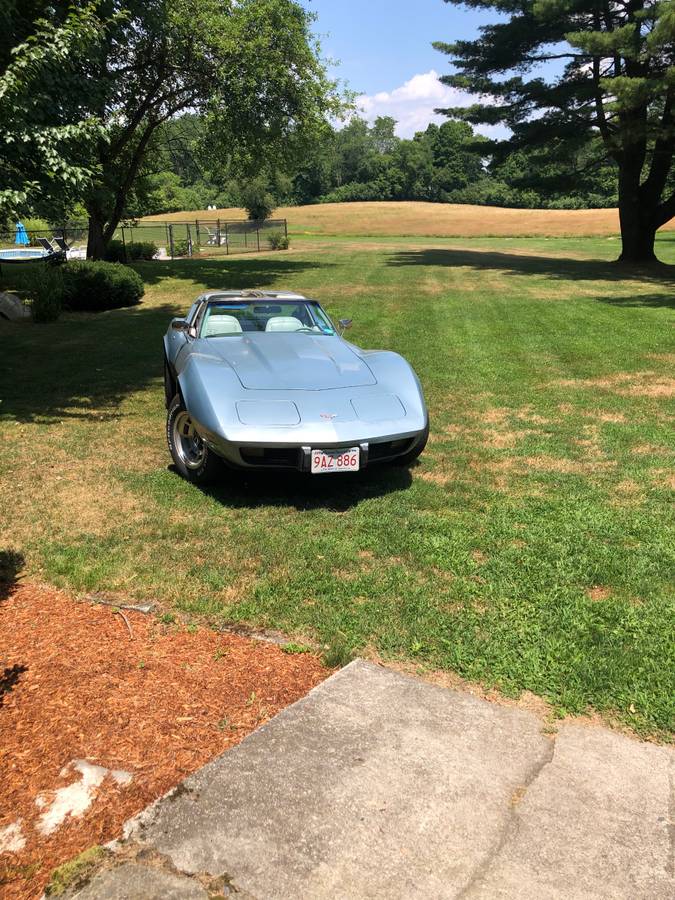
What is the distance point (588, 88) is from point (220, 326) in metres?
22.0

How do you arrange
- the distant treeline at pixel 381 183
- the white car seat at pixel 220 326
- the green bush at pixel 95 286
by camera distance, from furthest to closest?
1. the distant treeline at pixel 381 183
2. the green bush at pixel 95 286
3. the white car seat at pixel 220 326

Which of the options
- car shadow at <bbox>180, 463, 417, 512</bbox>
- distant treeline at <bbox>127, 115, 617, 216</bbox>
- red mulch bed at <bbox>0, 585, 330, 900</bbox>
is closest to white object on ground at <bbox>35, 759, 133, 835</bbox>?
red mulch bed at <bbox>0, 585, 330, 900</bbox>

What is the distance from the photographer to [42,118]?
289 inches

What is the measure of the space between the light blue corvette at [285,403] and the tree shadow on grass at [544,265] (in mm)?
16685

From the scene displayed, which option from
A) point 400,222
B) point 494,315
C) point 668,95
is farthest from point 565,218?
point 494,315

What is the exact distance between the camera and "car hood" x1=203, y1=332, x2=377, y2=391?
503 centimetres

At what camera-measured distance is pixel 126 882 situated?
6.08ft

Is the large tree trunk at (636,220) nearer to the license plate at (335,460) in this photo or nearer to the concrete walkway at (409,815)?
the license plate at (335,460)

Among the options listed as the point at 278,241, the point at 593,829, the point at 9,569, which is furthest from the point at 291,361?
the point at 278,241

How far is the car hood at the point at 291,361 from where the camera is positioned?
16.5 ft

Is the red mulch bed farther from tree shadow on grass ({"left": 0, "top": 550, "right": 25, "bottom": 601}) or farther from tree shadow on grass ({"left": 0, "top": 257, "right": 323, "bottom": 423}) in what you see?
tree shadow on grass ({"left": 0, "top": 257, "right": 323, "bottom": 423})

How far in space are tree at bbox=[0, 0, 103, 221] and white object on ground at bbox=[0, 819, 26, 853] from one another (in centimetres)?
632

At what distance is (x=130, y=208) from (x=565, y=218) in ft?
158

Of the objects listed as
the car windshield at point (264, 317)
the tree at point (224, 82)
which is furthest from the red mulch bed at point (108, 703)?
the tree at point (224, 82)
